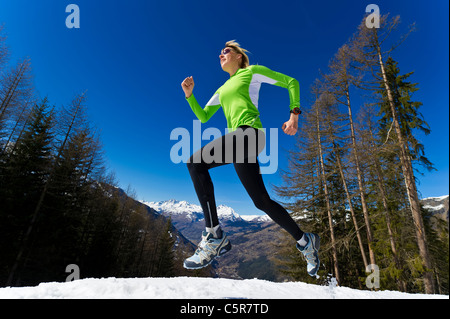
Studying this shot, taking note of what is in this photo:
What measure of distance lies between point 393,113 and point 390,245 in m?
7.44

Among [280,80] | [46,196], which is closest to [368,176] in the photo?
[280,80]

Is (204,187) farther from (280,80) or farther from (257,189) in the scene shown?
(280,80)

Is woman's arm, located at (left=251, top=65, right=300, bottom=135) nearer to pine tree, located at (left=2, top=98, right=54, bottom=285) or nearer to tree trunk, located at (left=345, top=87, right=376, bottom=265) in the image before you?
tree trunk, located at (left=345, top=87, right=376, bottom=265)

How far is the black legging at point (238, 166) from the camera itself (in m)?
2.01

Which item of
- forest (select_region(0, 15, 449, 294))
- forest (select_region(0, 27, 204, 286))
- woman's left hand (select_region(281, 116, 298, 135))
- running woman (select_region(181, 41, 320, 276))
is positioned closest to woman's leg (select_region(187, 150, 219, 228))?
running woman (select_region(181, 41, 320, 276))

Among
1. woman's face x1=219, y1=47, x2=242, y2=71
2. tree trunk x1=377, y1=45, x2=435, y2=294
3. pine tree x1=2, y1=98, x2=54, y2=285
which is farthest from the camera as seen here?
pine tree x1=2, y1=98, x2=54, y2=285

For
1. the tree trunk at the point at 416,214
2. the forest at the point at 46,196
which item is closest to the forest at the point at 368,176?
the tree trunk at the point at 416,214

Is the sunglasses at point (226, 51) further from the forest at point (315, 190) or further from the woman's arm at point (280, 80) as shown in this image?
the forest at point (315, 190)

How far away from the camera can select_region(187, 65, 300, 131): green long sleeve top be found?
2150mm
